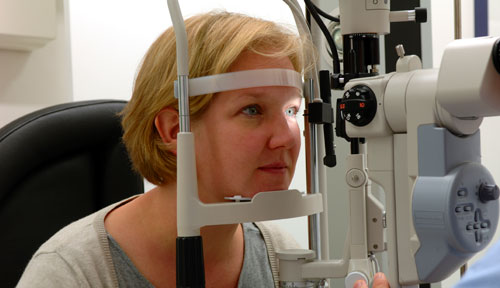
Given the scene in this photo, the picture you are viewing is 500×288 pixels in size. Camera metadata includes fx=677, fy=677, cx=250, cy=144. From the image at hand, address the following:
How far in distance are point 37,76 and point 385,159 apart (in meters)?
1.01

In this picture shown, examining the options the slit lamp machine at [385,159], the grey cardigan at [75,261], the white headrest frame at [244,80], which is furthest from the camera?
the grey cardigan at [75,261]

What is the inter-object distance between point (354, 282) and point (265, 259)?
15.7 inches

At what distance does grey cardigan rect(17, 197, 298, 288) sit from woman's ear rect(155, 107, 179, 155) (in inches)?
7.6

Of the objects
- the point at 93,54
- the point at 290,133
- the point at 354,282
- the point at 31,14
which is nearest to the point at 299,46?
the point at 290,133

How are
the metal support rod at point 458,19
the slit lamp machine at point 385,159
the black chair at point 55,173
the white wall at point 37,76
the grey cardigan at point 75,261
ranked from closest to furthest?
1. the slit lamp machine at point 385,159
2. the grey cardigan at point 75,261
3. the black chair at point 55,173
4. the white wall at point 37,76
5. the metal support rod at point 458,19

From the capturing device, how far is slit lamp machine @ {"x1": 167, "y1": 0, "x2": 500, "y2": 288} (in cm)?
84

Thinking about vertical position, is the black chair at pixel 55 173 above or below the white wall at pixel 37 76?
below

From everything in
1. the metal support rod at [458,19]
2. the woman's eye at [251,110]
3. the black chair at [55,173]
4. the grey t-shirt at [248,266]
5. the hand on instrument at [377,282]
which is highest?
the metal support rod at [458,19]

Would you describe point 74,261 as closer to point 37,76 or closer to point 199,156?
point 199,156

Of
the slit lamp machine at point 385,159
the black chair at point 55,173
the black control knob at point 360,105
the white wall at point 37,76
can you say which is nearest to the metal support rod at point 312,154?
the slit lamp machine at point 385,159

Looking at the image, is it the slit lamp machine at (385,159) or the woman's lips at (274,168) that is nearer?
the slit lamp machine at (385,159)

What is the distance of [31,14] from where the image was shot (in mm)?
1579

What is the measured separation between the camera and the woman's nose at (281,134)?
1.03 meters

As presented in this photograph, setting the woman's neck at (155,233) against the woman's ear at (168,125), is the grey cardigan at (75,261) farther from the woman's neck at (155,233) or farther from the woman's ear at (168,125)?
the woman's ear at (168,125)
